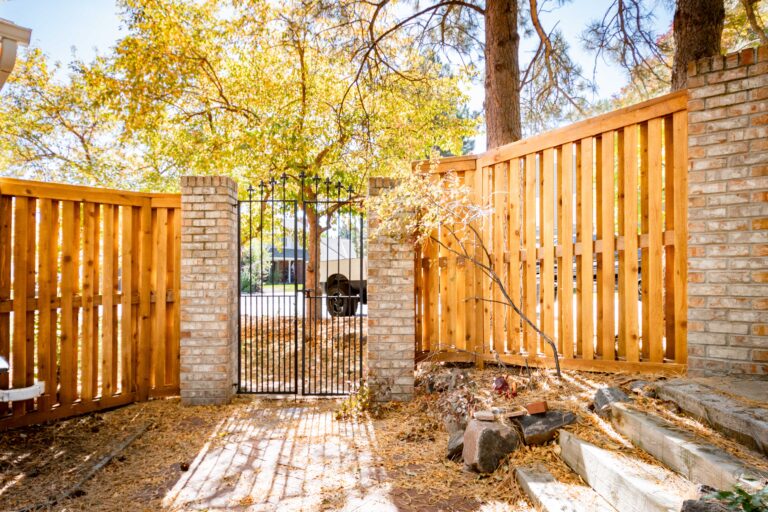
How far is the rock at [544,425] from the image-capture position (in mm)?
2867

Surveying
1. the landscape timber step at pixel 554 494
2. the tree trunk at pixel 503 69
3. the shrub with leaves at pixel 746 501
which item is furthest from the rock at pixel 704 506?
the tree trunk at pixel 503 69

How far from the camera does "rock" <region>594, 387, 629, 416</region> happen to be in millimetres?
2863

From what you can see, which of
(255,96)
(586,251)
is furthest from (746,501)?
(255,96)

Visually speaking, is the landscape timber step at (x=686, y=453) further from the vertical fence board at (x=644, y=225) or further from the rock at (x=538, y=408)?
the vertical fence board at (x=644, y=225)

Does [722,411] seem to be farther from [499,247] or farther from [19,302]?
[19,302]

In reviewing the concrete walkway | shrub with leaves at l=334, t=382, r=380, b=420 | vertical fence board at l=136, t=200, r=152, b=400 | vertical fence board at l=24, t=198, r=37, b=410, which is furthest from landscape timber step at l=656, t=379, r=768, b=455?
vertical fence board at l=24, t=198, r=37, b=410

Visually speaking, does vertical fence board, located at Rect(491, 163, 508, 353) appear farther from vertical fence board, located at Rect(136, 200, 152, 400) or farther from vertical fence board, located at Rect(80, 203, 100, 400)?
vertical fence board, located at Rect(80, 203, 100, 400)

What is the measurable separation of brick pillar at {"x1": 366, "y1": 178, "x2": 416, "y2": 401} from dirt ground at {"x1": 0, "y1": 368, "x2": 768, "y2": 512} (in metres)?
0.27

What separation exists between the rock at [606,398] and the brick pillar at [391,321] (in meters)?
1.84

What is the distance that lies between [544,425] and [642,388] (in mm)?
746

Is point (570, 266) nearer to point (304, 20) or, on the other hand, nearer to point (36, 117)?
point (304, 20)

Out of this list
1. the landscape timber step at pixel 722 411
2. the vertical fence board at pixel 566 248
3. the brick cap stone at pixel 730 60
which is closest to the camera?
the landscape timber step at pixel 722 411

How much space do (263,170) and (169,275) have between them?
10.7 feet

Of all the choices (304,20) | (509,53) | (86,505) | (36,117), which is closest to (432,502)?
(86,505)
